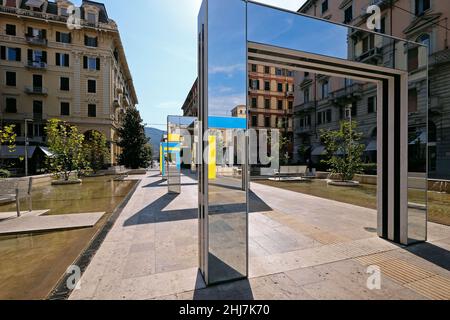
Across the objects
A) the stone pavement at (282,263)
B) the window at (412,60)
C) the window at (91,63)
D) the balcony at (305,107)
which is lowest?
the stone pavement at (282,263)

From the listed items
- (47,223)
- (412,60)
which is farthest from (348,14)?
(47,223)

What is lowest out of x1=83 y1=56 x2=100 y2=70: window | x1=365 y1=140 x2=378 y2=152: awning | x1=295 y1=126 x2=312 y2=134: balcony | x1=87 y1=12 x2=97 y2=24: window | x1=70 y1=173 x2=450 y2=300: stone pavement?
x1=70 y1=173 x2=450 y2=300: stone pavement

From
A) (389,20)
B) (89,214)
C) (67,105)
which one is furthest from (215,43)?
(67,105)

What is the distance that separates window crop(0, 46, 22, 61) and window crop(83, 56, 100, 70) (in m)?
7.25

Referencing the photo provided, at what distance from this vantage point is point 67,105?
29.7 meters

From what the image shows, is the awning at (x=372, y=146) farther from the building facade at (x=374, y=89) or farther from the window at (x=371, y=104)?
the window at (x=371, y=104)

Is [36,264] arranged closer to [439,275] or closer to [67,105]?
[439,275]

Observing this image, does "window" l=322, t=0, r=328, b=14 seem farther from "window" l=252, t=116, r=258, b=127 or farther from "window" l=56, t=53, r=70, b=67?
"window" l=56, t=53, r=70, b=67

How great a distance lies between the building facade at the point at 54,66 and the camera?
27781 mm

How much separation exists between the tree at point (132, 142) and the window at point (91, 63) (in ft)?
26.2

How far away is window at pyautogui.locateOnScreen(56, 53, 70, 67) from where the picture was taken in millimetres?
29203

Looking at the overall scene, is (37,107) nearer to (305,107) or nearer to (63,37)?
(63,37)

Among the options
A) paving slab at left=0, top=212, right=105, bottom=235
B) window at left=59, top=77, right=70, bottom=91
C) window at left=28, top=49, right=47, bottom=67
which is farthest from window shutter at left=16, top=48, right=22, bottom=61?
paving slab at left=0, top=212, right=105, bottom=235

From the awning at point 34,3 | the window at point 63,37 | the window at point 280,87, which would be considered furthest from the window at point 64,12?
the window at point 280,87
